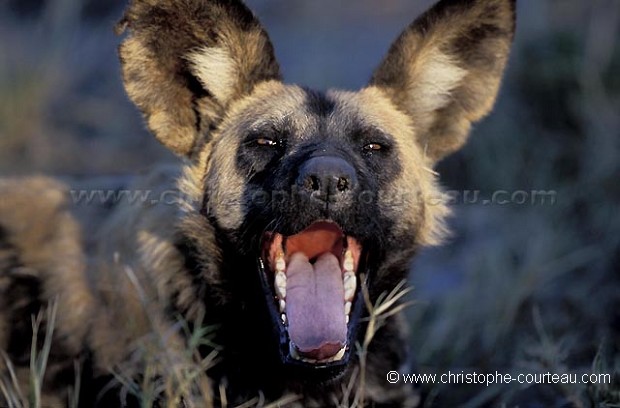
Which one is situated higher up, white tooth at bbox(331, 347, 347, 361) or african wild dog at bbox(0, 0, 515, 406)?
african wild dog at bbox(0, 0, 515, 406)

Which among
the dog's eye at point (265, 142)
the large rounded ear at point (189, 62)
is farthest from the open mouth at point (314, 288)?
the large rounded ear at point (189, 62)

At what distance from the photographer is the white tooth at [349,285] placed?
3.55 meters

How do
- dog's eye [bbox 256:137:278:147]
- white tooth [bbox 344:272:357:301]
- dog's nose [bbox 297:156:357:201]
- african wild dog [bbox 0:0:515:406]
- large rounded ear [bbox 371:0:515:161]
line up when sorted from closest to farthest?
dog's nose [bbox 297:156:357:201] < african wild dog [bbox 0:0:515:406] < white tooth [bbox 344:272:357:301] < dog's eye [bbox 256:137:278:147] < large rounded ear [bbox 371:0:515:161]

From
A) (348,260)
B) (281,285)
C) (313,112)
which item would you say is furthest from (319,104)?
(281,285)

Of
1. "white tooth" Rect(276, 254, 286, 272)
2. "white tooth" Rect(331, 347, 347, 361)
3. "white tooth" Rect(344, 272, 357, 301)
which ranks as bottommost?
"white tooth" Rect(331, 347, 347, 361)

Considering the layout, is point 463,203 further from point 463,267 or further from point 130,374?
point 130,374

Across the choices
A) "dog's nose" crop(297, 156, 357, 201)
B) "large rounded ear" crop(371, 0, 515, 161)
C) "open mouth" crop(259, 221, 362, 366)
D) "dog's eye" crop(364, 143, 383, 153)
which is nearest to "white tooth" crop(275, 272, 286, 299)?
"open mouth" crop(259, 221, 362, 366)

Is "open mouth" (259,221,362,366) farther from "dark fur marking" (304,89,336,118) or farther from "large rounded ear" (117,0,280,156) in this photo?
"large rounded ear" (117,0,280,156)

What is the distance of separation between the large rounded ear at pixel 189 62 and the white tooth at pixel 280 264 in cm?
58

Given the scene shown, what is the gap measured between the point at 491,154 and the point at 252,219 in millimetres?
2766

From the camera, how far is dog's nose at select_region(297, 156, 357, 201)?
3.32m

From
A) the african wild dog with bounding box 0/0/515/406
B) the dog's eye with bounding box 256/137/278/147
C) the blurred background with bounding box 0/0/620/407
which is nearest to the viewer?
the african wild dog with bounding box 0/0/515/406

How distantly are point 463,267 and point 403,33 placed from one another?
1.75 m

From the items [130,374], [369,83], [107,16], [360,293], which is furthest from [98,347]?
[107,16]
